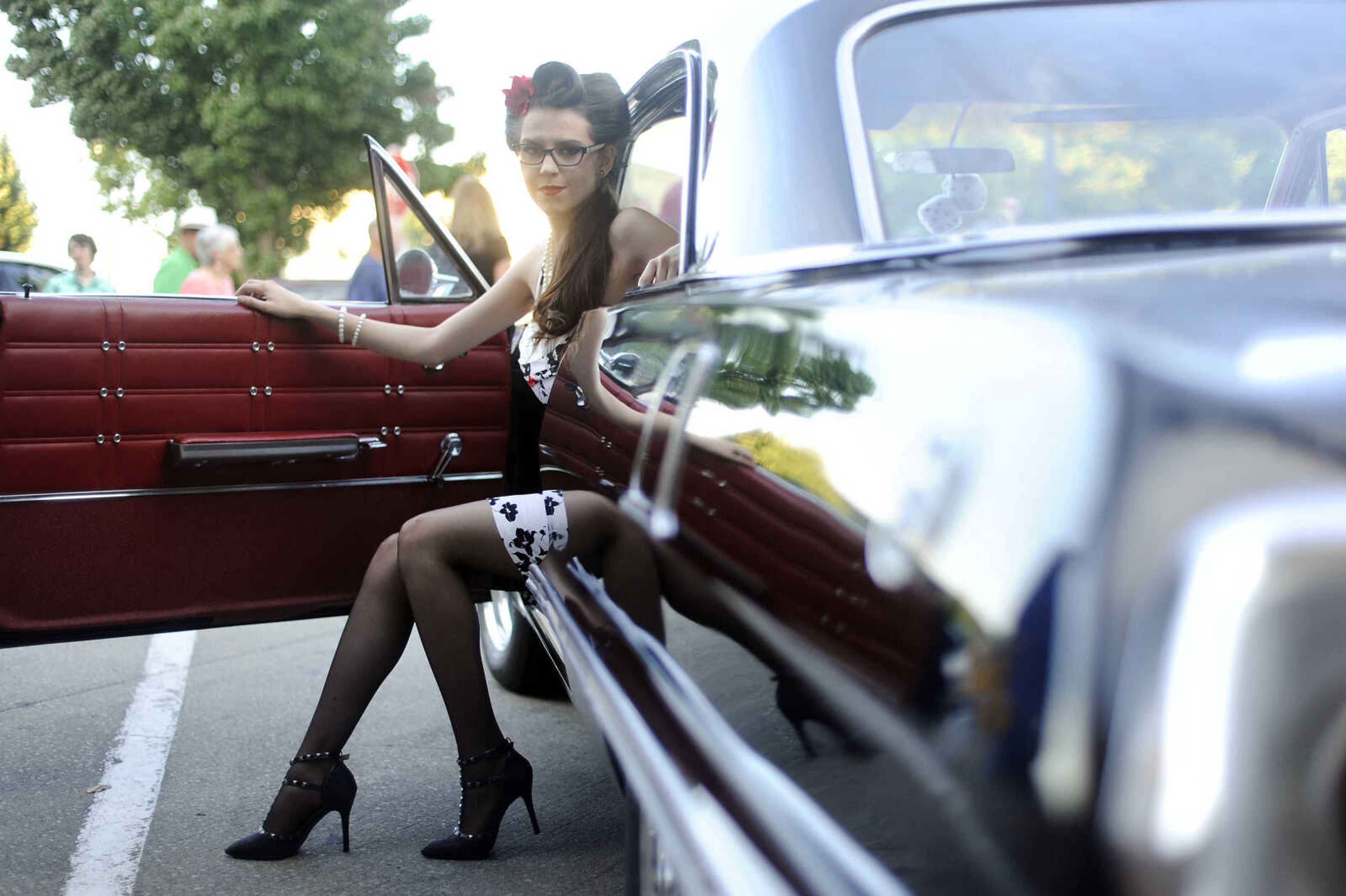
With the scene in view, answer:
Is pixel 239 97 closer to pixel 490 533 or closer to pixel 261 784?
pixel 261 784

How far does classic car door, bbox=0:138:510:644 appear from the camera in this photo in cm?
299

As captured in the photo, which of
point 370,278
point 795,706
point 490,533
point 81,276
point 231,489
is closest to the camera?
point 795,706

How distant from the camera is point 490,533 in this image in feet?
8.77

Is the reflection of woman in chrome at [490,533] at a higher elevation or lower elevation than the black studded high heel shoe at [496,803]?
higher

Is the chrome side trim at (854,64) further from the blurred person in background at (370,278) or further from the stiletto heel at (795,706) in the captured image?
the blurred person in background at (370,278)

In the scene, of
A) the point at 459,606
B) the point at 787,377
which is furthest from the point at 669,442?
the point at 459,606

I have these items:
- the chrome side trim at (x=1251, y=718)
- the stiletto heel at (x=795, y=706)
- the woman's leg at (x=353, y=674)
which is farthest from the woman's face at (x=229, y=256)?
the chrome side trim at (x=1251, y=718)

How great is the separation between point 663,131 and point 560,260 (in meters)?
0.51

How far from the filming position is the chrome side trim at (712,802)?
1124 mm

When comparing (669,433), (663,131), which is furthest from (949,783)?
(663,131)

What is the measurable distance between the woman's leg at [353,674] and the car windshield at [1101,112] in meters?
1.48

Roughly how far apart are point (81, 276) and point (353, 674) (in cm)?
345

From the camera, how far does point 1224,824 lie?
768mm

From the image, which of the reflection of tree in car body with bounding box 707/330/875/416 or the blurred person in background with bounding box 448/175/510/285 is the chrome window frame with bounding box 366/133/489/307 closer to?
the blurred person in background with bounding box 448/175/510/285
